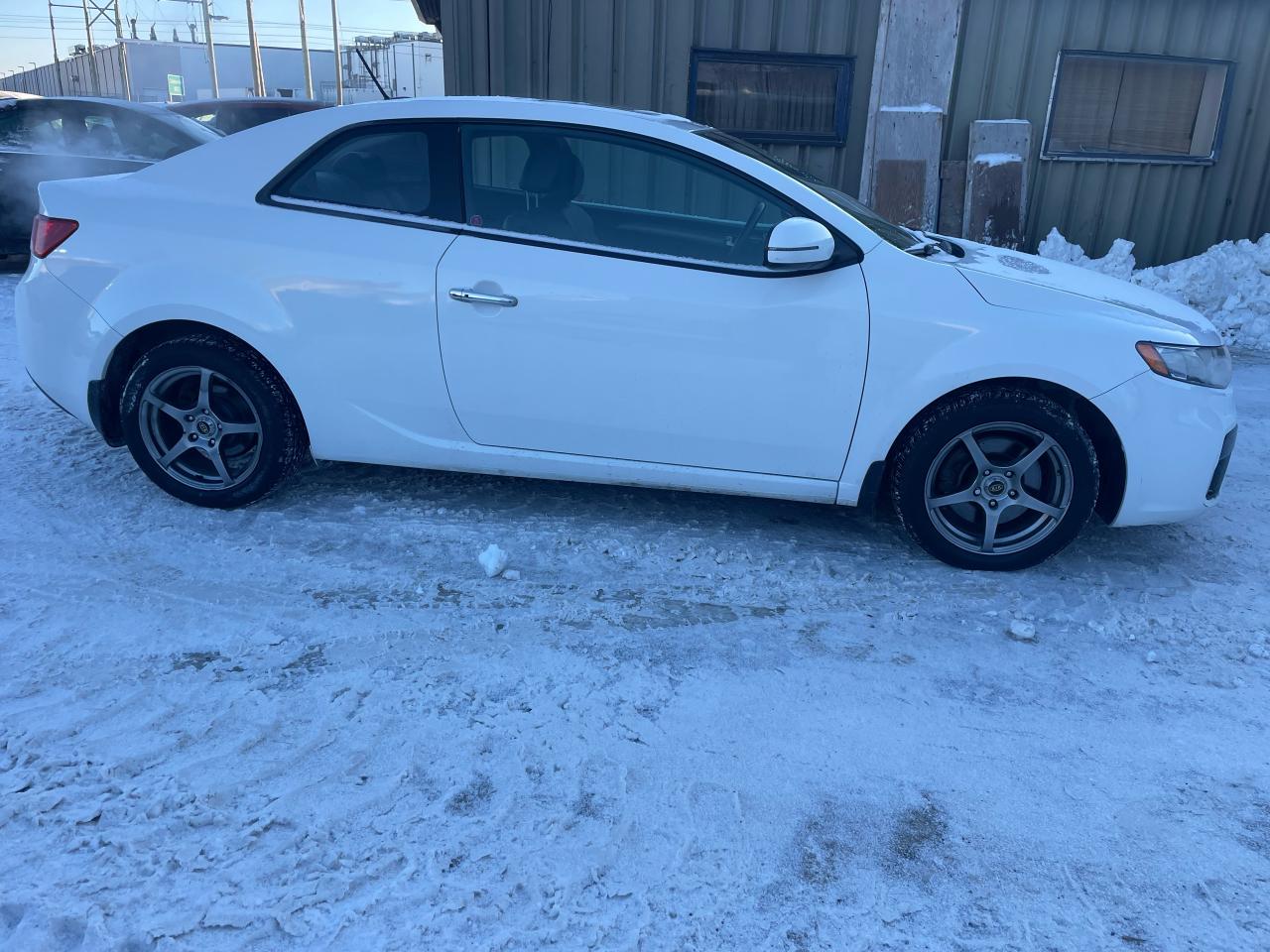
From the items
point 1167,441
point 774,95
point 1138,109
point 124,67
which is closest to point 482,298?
point 1167,441

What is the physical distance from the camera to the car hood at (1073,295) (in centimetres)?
344

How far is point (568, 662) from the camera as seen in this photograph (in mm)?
2953

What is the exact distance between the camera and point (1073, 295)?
11.5 feet

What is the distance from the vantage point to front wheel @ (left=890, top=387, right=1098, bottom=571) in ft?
11.3

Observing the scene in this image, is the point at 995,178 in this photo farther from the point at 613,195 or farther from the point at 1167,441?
the point at 613,195

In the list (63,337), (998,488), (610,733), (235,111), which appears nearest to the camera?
(610,733)

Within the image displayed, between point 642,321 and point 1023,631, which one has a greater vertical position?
point 642,321

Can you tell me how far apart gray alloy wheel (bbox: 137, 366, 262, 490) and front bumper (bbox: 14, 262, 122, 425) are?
26 cm

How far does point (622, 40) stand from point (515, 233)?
5.79m

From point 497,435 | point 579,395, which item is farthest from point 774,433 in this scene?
point 497,435

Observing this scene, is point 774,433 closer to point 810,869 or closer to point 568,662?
point 568,662

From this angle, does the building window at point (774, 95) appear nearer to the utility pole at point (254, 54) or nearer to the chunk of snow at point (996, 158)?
the chunk of snow at point (996, 158)

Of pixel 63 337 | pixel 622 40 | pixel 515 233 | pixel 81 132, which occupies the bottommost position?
pixel 63 337

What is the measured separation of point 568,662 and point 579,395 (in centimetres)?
110
